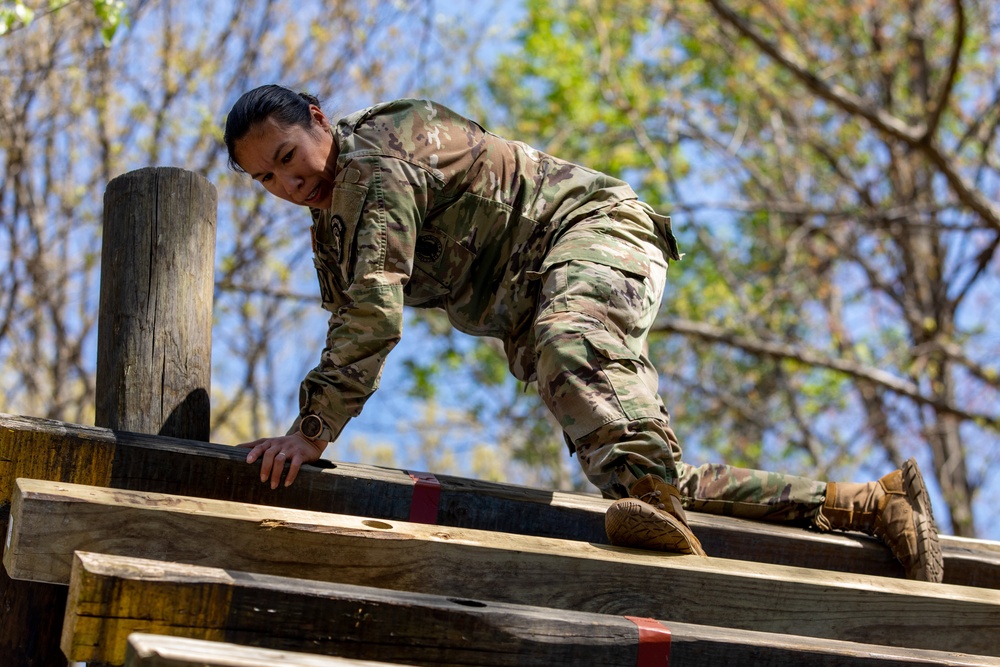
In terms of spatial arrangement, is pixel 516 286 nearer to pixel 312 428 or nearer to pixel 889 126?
pixel 312 428

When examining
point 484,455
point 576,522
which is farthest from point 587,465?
point 484,455

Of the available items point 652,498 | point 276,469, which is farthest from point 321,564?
point 652,498

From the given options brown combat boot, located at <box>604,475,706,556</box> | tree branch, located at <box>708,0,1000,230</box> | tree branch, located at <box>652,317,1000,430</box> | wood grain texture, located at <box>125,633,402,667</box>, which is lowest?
wood grain texture, located at <box>125,633,402,667</box>

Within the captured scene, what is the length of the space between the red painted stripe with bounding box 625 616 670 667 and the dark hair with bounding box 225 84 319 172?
5.57 ft

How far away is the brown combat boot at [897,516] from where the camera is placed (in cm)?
290

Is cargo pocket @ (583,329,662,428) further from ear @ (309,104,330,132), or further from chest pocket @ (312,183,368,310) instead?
ear @ (309,104,330,132)

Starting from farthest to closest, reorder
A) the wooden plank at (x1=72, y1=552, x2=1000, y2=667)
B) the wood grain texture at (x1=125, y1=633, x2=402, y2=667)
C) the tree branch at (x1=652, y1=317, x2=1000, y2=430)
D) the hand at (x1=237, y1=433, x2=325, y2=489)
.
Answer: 1. the tree branch at (x1=652, y1=317, x2=1000, y2=430)
2. the hand at (x1=237, y1=433, x2=325, y2=489)
3. the wooden plank at (x1=72, y1=552, x2=1000, y2=667)
4. the wood grain texture at (x1=125, y1=633, x2=402, y2=667)

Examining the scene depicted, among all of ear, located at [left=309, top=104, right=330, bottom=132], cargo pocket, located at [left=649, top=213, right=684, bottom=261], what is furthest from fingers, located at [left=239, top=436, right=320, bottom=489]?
cargo pocket, located at [left=649, top=213, right=684, bottom=261]

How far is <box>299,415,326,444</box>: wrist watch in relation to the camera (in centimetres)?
266

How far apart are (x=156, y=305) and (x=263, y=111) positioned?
62 cm

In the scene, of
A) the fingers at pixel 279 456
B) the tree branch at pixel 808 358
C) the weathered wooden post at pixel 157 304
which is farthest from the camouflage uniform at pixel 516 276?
the tree branch at pixel 808 358

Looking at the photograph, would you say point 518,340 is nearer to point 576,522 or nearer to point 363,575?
point 576,522

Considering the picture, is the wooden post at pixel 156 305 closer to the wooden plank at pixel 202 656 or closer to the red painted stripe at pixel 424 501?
the red painted stripe at pixel 424 501

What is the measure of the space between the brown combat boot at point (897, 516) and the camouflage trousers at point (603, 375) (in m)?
0.67
